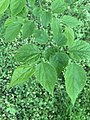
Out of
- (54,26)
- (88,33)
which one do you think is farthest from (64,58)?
(88,33)

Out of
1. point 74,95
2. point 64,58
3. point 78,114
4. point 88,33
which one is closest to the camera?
point 74,95

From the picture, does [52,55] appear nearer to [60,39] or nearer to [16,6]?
[60,39]

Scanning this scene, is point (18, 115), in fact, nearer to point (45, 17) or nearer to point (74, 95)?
point (45, 17)

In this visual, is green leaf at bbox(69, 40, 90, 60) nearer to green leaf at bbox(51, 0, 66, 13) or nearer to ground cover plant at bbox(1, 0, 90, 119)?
ground cover plant at bbox(1, 0, 90, 119)

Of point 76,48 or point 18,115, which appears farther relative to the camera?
point 18,115

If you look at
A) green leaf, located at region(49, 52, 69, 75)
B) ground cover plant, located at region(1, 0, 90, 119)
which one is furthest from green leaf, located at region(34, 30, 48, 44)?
green leaf, located at region(49, 52, 69, 75)

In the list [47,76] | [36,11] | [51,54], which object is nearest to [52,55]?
[51,54]
